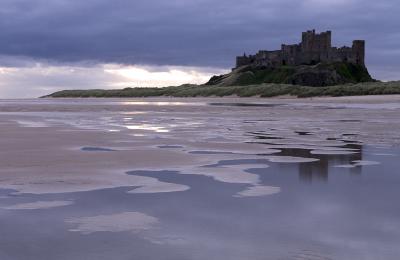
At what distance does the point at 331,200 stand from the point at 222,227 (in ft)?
4.82

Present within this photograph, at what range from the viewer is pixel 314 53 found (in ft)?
526

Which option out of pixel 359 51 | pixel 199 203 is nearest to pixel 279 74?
pixel 359 51

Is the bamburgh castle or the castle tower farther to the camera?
the castle tower

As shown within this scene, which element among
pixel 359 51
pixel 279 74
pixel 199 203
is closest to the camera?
pixel 199 203

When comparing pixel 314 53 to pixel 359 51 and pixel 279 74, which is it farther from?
pixel 279 74

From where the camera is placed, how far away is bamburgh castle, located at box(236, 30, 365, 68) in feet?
525

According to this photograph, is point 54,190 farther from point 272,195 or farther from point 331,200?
point 331,200

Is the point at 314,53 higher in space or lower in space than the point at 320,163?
higher

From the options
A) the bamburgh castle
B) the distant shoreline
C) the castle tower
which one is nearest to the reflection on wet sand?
the distant shoreline

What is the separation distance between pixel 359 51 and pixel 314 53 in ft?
46.2

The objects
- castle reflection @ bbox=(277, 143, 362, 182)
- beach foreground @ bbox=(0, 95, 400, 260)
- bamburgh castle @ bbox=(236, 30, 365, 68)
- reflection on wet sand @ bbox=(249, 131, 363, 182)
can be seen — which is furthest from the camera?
bamburgh castle @ bbox=(236, 30, 365, 68)

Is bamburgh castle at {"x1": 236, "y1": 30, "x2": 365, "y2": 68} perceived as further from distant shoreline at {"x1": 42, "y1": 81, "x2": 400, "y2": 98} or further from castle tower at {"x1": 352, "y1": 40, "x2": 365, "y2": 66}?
distant shoreline at {"x1": 42, "y1": 81, "x2": 400, "y2": 98}

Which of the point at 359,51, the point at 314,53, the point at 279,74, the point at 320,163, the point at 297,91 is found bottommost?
the point at 320,163

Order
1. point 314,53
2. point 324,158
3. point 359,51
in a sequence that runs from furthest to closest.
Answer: point 359,51 → point 314,53 → point 324,158
